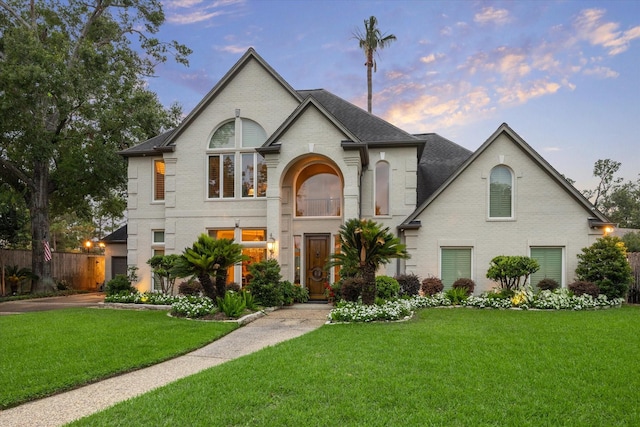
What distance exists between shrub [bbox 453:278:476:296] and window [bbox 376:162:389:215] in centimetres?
361

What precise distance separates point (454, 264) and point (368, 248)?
17.3ft

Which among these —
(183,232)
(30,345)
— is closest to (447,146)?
(183,232)

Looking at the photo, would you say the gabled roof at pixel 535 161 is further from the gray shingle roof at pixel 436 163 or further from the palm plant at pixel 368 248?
the palm plant at pixel 368 248

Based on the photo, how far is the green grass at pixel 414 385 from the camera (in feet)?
14.3

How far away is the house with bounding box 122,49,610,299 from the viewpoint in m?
14.7

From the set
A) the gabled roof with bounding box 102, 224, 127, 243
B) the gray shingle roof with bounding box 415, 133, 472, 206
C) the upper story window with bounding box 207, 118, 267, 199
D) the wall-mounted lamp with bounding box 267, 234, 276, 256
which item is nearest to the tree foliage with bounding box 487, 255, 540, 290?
the gray shingle roof with bounding box 415, 133, 472, 206

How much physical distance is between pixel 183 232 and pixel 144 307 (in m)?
3.66

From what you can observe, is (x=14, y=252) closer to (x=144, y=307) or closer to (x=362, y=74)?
(x=144, y=307)

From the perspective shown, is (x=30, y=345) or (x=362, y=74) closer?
(x=30, y=345)

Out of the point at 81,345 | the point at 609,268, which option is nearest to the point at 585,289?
the point at 609,268

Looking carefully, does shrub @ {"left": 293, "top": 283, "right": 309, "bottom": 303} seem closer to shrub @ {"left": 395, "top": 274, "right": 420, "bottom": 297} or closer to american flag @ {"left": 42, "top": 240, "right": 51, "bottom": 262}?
shrub @ {"left": 395, "top": 274, "right": 420, "bottom": 297}

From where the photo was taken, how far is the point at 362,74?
Answer: 108 feet

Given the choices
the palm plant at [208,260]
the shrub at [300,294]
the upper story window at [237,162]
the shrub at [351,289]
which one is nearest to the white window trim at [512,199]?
the shrub at [351,289]

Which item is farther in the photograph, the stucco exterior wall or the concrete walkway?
the stucco exterior wall
